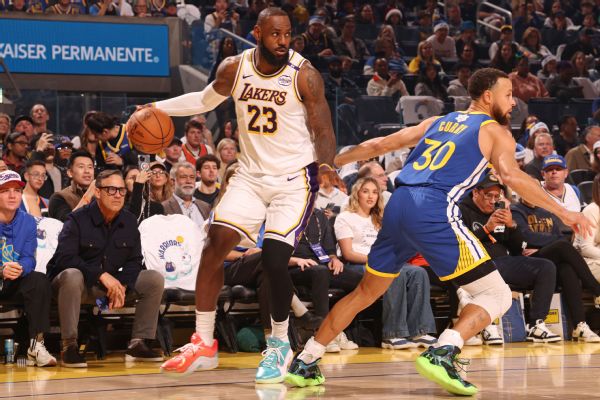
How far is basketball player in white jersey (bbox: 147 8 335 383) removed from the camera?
6.18 m

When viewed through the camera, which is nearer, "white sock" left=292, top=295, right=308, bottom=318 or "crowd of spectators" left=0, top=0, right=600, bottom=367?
"crowd of spectators" left=0, top=0, right=600, bottom=367

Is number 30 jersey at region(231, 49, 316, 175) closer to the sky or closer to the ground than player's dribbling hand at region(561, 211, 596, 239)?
closer to the sky

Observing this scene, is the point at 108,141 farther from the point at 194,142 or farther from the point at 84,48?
the point at 84,48

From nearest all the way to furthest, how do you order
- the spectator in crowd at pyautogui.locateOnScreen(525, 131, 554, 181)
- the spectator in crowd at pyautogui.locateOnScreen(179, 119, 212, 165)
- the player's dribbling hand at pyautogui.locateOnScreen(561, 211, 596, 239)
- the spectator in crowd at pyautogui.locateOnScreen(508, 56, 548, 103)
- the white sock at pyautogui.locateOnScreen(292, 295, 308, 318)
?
the player's dribbling hand at pyautogui.locateOnScreen(561, 211, 596, 239)
the white sock at pyautogui.locateOnScreen(292, 295, 308, 318)
the spectator in crowd at pyautogui.locateOnScreen(179, 119, 212, 165)
the spectator in crowd at pyautogui.locateOnScreen(525, 131, 554, 181)
the spectator in crowd at pyautogui.locateOnScreen(508, 56, 548, 103)

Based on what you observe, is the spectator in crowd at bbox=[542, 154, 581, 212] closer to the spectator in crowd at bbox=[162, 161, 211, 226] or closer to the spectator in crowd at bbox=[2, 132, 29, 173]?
the spectator in crowd at bbox=[162, 161, 211, 226]

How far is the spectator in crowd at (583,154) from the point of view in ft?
41.4

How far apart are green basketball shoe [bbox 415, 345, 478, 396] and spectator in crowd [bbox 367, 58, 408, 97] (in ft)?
29.5

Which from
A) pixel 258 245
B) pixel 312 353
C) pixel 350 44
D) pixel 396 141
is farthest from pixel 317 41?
pixel 312 353

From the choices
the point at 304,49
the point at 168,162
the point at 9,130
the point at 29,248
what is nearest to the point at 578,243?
the point at 168,162

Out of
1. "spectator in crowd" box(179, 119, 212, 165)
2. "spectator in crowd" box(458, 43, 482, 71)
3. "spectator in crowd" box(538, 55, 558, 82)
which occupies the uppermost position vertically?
"spectator in crowd" box(458, 43, 482, 71)

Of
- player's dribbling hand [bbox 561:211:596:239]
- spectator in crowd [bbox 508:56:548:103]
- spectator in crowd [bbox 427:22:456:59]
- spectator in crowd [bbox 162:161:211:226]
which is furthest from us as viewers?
spectator in crowd [bbox 427:22:456:59]

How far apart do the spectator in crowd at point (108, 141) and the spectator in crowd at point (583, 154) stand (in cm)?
572

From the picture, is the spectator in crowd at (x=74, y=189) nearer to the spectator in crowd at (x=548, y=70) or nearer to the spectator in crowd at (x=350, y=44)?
the spectator in crowd at (x=350, y=44)

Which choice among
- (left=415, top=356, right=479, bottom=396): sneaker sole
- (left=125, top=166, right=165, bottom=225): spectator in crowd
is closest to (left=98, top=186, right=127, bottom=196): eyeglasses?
(left=125, top=166, right=165, bottom=225): spectator in crowd
